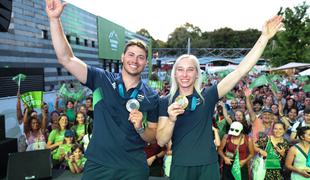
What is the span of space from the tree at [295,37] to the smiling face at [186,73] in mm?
25384

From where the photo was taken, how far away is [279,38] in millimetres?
26828

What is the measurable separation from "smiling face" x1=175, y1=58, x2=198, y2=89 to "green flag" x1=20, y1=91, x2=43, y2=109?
432 cm

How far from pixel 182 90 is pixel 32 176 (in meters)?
2.61

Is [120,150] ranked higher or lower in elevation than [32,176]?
higher

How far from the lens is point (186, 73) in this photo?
2.49 meters

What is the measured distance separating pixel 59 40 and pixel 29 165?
2.45m

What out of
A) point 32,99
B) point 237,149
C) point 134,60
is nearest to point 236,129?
point 237,149

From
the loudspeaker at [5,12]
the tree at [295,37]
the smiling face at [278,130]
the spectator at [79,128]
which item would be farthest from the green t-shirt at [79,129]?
the tree at [295,37]

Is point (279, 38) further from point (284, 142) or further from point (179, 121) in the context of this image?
point (179, 121)

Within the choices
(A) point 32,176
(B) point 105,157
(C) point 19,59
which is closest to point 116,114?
(B) point 105,157

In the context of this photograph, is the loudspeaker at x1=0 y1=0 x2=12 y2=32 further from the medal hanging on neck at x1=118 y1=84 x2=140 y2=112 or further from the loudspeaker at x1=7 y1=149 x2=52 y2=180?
the medal hanging on neck at x1=118 y1=84 x2=140 y2=112

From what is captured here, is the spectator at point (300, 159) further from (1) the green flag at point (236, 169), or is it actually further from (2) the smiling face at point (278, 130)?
(1) the green flag at point (236, 169)

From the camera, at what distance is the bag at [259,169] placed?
13.9 feet

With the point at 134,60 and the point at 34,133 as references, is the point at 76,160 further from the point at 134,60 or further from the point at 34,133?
the point at 134,60
